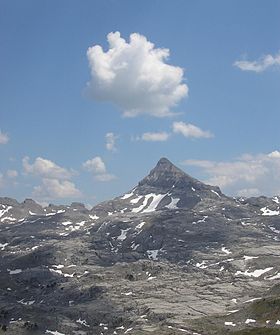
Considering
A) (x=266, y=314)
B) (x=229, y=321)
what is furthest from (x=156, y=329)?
(x=266, y=314)

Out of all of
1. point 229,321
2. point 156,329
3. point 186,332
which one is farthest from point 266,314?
point 156,329

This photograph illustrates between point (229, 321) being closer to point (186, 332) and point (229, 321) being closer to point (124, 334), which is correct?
point (186, 332)

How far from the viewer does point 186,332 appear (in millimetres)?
188500

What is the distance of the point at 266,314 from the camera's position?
187875 mm

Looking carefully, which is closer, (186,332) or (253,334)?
(253,334)

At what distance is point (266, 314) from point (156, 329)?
42.2 m

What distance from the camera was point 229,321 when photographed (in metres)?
196

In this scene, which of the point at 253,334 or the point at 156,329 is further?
the point at 156,329

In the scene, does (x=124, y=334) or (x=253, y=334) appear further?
(x=124, y=334)

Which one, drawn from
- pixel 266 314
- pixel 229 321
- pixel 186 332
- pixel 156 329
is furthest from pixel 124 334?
pixel 266 314

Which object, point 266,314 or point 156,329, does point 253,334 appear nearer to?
point 266,314

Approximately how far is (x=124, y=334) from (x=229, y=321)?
4045 cm

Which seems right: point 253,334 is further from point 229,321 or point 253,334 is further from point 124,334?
point 124,334

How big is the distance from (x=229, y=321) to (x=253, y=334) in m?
39.8
